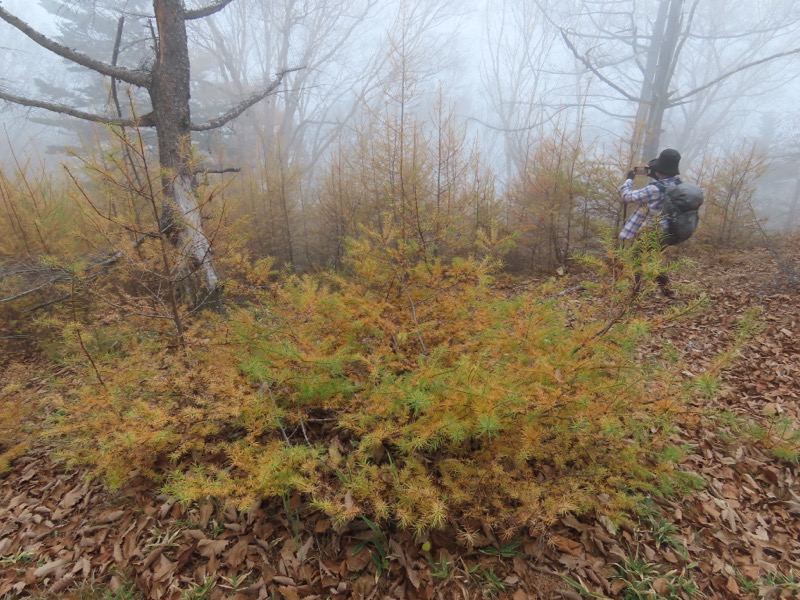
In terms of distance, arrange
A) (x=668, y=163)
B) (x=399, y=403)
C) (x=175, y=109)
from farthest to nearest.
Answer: (x=175, y=109)
(x=668, y=163)
(x=399, y=403)

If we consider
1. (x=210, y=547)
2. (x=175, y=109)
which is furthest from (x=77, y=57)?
(x=210, y=547)

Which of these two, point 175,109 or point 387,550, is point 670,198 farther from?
point 175,109

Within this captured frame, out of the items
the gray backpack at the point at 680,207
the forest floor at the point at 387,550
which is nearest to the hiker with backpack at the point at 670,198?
the gray backpack at the point at 680,207

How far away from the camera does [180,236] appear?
3838 millimetres

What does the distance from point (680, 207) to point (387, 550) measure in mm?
3908

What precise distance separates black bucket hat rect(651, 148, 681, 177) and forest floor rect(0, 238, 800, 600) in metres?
2.50

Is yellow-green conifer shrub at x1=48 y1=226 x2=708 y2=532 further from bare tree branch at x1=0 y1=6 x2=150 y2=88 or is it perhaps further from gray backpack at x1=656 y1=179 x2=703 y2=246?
bare tree branch at x1=0 y1=6 x2=150 y2=88

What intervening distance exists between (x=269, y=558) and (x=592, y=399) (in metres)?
1.65

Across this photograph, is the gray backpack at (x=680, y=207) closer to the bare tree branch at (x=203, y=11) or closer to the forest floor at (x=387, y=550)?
the forest floor at (x=387, y=550)

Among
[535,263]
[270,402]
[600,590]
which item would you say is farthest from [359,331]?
[535,263]

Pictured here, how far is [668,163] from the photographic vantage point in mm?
3633

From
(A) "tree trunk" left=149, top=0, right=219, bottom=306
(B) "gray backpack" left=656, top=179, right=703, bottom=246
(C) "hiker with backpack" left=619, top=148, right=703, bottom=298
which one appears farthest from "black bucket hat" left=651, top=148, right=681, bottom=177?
(A) "tree trunk" left=149, top=0, right=219, bottom=306

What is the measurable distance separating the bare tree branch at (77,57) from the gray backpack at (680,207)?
5423 mm

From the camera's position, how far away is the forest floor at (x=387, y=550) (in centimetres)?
158
